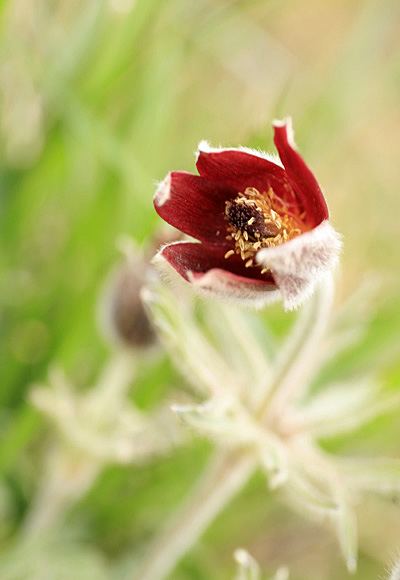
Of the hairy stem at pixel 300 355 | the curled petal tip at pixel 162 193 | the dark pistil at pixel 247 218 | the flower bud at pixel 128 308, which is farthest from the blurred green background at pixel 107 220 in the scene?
the curled petal tip at pixel 162 193

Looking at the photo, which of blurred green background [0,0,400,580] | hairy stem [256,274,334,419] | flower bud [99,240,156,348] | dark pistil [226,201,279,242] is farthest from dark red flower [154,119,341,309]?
blurred green background [0,0,400,580]

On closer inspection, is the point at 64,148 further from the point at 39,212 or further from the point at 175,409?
the point at 175,409

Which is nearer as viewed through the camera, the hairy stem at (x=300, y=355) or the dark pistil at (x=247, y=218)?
the dark pistil at (x=247, y=218)

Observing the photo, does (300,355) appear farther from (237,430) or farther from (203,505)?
(203,505)

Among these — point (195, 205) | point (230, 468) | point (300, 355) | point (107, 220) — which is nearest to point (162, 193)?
point (195, 205)

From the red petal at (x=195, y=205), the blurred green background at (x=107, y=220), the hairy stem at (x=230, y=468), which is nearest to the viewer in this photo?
the red petal at (x=195, y=205)

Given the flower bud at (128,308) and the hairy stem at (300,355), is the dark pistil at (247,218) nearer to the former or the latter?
the hairy stem at (300,355)
